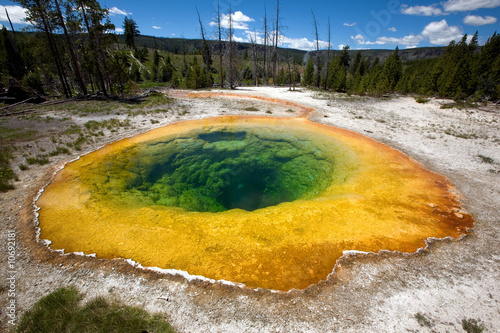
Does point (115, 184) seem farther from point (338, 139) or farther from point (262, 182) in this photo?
point (338, 139)

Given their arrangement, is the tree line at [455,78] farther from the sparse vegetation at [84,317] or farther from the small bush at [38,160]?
the small bush at [38,160]

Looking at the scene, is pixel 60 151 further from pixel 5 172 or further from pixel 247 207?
pixel 247 207

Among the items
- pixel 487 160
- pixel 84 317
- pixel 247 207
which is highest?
pixel 487 160

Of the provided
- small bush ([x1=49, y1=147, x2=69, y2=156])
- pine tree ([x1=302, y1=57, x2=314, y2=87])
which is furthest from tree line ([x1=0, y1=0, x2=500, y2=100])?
small bush ([x1=49, y1=147, x2=69, y2=156])

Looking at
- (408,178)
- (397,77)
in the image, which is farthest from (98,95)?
(397,77)

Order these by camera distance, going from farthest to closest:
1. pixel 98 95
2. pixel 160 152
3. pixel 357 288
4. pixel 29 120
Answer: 1. pixel 98 95
2. pixel 29 120
3. pixel 160 152
4. pixel 357 288

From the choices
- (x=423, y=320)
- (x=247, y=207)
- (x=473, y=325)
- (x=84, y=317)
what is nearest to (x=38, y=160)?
(x=84, y=317)

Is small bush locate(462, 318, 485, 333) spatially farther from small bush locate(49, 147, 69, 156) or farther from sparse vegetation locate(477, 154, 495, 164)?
small bush locate(49, 147, 69, 156)
